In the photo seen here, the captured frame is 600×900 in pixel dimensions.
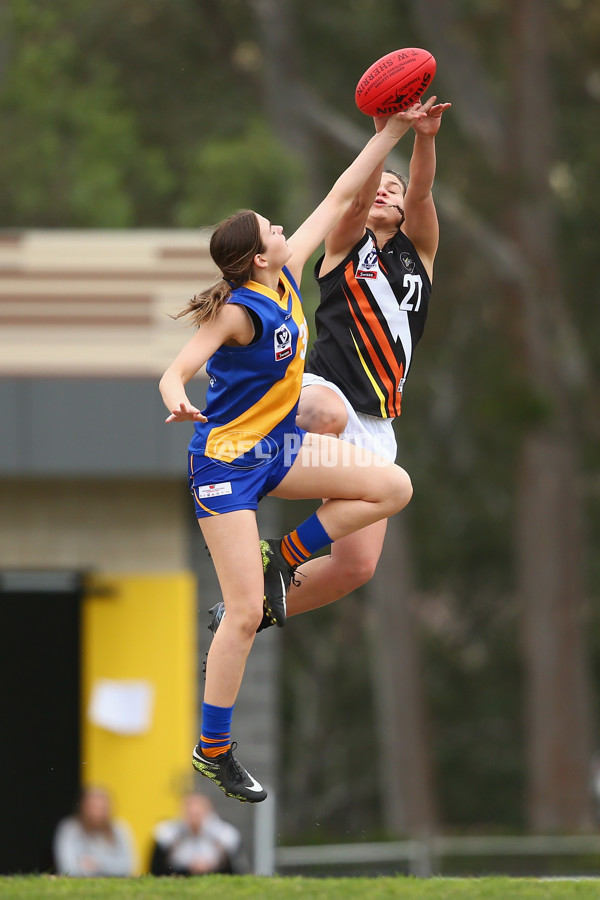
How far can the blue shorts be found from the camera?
6.27 metres

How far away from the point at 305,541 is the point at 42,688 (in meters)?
5.34

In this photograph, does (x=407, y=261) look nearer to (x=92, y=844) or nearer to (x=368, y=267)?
(x=368, y=267)

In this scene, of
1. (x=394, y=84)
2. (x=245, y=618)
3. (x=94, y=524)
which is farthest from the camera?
(x=94, y=524)

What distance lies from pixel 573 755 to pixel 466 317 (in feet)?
29.5

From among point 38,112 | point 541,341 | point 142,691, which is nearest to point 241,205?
point 38,112

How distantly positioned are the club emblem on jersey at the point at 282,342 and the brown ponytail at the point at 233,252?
261 millimetres

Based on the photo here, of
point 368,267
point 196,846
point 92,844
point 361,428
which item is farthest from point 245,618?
point 92,844

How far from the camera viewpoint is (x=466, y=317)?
27266mm

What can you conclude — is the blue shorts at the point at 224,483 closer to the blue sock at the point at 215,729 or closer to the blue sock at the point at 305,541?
the blue sock at the point at 305,541

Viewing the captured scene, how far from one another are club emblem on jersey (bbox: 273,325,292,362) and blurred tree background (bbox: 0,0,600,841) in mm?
10046

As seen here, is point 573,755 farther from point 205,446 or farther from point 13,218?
point 205,446

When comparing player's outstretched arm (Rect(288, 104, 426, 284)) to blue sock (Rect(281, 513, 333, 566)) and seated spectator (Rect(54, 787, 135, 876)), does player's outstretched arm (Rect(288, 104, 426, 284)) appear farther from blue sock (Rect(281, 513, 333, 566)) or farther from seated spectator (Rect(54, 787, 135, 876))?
seated spectator (Rect(54, 787, 135, 876))

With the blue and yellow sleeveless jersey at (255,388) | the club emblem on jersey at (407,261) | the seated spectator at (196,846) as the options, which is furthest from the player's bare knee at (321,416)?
the seated spectator at (196,846)

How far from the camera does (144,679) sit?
1112 cm
